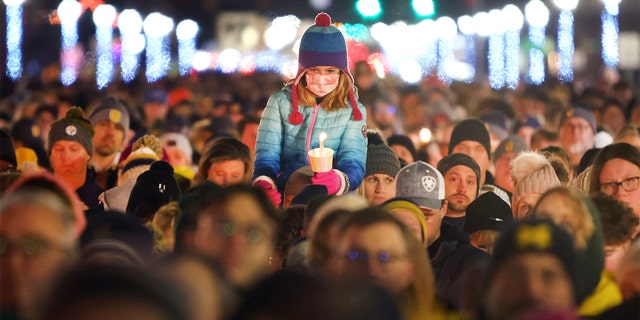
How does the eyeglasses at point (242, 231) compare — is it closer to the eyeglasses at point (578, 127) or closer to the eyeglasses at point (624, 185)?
the eyeglasses at point (624, 185)

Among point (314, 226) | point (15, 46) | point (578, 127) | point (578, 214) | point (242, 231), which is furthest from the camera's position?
point (15, 46)

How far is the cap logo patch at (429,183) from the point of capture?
1116 centimetres

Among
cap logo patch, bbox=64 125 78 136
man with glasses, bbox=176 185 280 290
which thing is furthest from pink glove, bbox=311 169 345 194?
cap logo patch, bbox=64 125 78 136

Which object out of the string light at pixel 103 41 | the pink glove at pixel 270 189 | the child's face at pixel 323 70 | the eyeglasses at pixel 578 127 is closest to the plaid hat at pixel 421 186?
the pink glove at pixel 270 189

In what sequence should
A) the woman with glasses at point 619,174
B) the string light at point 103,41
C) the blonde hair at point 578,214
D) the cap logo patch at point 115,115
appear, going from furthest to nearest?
the string light at point 103,41
the cap logo patch at point 115,115
the woman with glasses at point 619,174
the blonde hair at point 578,214

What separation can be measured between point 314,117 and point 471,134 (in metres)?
4.65

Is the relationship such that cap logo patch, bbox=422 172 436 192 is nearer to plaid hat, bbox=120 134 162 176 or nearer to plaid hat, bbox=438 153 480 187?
plaid hat, bbox=438 153 480 187

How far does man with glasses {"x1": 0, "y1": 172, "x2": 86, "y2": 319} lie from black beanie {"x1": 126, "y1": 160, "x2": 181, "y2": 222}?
3.13m

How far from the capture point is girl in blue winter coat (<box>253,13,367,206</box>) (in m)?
11.0

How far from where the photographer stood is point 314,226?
26.8 feet

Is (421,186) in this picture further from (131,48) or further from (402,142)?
(131,48)

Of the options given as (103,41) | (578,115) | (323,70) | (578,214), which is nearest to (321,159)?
(323,70)

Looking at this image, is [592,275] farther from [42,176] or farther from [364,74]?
Answer: [364,74]

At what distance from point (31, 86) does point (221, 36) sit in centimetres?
5749
